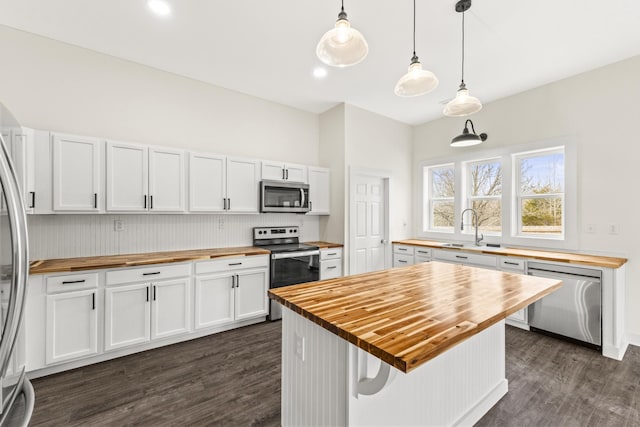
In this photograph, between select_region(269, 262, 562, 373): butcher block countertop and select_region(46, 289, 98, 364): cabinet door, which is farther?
select_region(46, 289, 98, 364): cabinet door

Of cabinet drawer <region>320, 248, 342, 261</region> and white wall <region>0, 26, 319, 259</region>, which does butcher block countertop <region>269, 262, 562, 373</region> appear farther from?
white wall <region>0, 26, 319, 259</region>

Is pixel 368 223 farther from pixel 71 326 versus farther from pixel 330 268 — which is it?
pixel 71 326

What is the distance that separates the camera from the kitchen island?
1.10 meters

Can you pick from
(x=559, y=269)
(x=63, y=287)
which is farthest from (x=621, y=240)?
(x=63, y=287)

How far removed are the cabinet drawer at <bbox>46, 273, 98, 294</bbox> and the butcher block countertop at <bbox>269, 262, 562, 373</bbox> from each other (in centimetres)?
195

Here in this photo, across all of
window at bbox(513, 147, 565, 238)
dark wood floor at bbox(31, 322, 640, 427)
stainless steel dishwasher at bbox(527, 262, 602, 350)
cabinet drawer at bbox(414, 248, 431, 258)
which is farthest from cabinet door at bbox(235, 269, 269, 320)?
window at bbox(513, 147, 565, 238)

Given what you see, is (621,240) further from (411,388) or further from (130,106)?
(130,106)

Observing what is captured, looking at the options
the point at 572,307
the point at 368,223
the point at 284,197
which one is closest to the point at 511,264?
the point at 572,307

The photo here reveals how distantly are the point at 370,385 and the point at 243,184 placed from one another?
2936 mm

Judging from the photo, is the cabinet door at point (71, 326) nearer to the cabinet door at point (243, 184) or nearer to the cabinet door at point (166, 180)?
the cabinet door at point (166, 180)

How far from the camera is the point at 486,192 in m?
4.30

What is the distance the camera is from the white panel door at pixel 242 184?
3.53 metres

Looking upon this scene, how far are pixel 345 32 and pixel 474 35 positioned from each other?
1.91 metres

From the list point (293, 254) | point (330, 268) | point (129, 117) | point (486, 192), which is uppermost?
point (129, 117)
